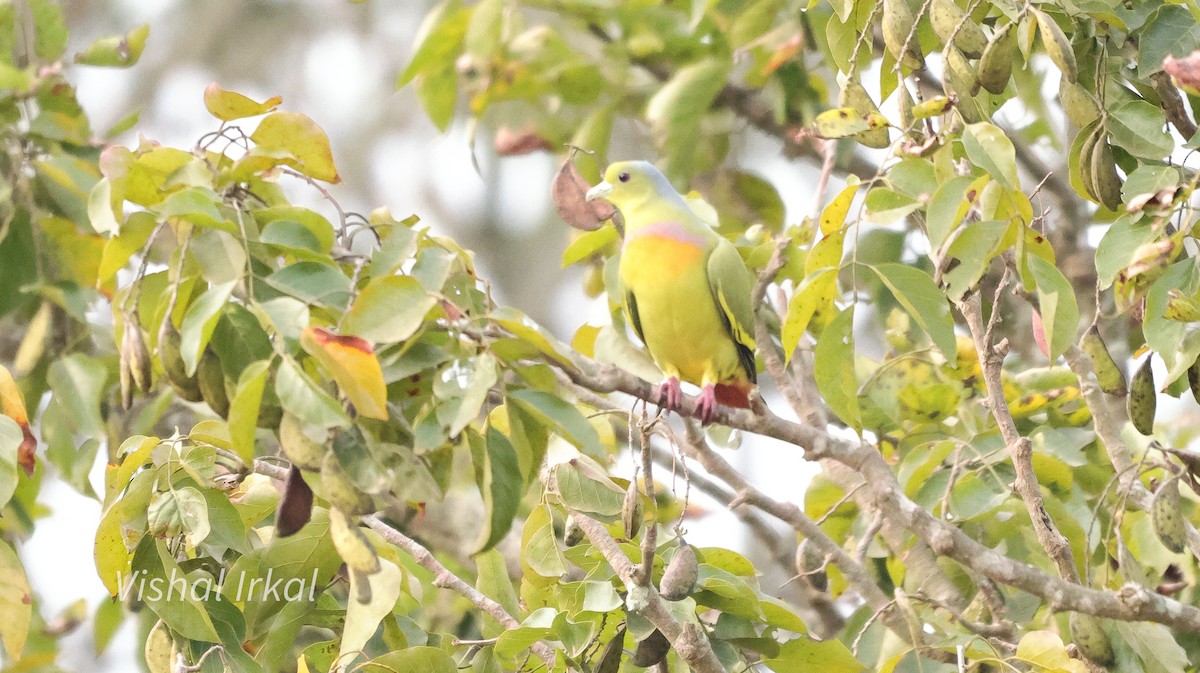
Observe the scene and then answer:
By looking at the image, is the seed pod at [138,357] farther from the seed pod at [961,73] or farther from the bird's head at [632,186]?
the bird's head at [632,186]

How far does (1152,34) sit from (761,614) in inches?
42.4

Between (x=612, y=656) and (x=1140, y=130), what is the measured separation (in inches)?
44.4

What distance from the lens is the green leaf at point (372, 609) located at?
165 centimetres

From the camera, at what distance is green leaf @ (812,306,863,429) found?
2.05 m

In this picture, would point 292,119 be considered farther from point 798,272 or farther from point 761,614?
point 798,272

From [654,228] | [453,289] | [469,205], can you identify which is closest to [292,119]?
[453,289]

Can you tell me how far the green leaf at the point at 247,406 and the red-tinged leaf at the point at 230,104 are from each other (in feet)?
1.79

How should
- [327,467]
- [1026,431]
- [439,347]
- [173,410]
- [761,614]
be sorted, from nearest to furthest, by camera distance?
[327,467]
[439,347]
[761,614]
[1026,431]
[173,410]

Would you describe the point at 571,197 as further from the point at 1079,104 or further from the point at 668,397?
the point at 1079,104

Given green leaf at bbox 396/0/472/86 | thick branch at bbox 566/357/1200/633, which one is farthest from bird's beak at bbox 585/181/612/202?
thick branch at bbox 566/357/1200/633

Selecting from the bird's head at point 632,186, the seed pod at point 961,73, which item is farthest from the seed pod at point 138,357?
the bird's head at point 632,186

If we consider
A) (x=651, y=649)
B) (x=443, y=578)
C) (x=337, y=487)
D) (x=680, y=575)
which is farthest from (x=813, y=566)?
(x=337, y=487)

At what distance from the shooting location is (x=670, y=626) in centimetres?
186

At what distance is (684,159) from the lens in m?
4.01
